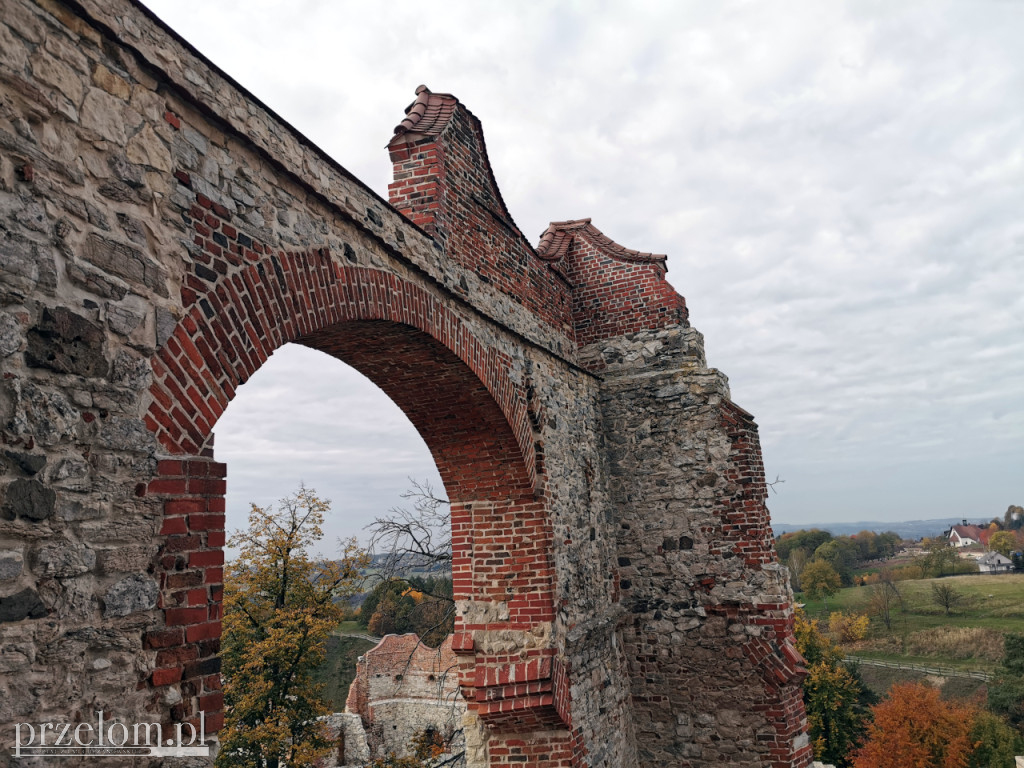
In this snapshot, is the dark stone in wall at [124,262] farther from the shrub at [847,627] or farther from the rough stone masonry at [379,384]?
the shrub at [847,627]

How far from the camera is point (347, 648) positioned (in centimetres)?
3253

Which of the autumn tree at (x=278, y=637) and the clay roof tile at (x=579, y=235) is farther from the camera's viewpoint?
the autumn tree at (x=278, y=637)

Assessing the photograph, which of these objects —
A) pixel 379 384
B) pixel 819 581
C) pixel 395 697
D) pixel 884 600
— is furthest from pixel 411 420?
pixel 819 581

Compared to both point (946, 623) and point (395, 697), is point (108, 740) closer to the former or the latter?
point (395, 697)

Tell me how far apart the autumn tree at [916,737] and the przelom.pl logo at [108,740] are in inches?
1166

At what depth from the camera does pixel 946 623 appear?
146ft

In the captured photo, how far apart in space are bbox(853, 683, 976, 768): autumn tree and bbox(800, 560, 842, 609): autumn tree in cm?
2816

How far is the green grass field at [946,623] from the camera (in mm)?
39406

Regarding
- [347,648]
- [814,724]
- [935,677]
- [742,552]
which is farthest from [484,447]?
[935,677]

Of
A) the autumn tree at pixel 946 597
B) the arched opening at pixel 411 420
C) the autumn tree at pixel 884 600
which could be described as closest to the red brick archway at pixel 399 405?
the arched opening at pixel 411 420

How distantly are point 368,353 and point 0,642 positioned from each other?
10.9 feet

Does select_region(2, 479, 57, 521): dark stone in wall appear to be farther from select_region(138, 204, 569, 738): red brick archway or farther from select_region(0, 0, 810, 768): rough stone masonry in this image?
select_region(138, 204, 569, 738): red brick archway

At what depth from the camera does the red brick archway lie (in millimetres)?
2543

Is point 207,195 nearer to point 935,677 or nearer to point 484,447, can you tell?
point 484,447
